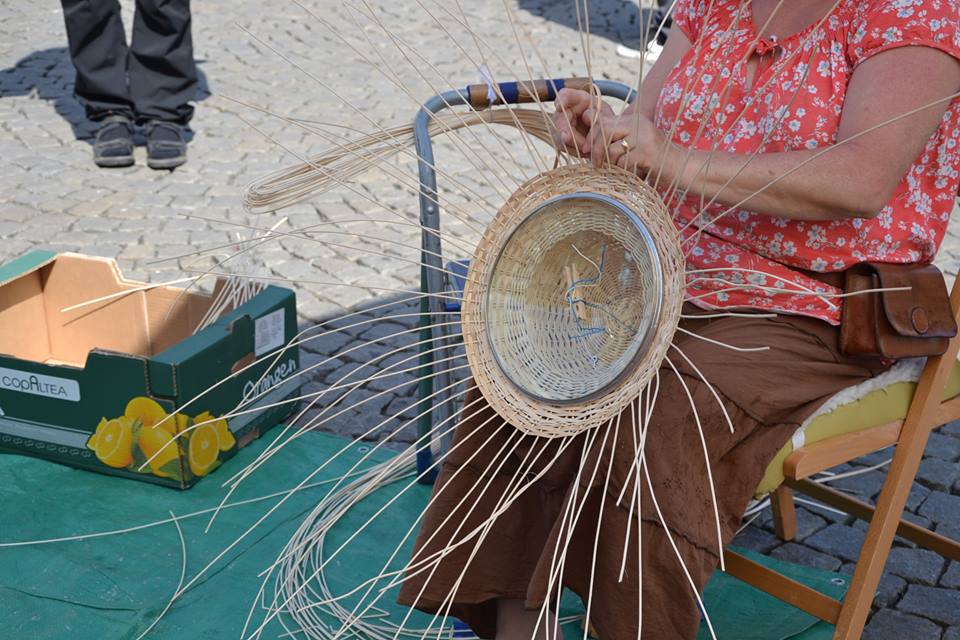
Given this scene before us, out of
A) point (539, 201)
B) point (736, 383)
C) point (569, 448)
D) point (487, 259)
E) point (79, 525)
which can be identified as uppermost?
point (539, 201)

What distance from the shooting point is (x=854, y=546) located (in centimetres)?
244

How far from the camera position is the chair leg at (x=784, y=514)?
2.40m

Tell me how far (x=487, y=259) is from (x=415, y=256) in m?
2.11

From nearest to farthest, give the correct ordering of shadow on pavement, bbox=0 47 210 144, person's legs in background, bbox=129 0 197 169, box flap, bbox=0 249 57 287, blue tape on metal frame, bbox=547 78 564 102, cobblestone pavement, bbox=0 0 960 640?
blue tape on metal frame, bbox=547 78 564 102 < cobblestone pavement, bbox=0 0 960 640 < box flap, bbox=0 249 57 287 < person's legs in background, bbox=129 0 197 169 < shadow on pavement, bbox=0 47 210 144

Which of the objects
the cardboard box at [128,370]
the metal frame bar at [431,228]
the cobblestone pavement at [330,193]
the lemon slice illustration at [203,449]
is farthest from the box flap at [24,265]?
the metal frame bar at [431,228]

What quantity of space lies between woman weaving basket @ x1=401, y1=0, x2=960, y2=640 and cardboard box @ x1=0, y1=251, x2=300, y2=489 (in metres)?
0.75

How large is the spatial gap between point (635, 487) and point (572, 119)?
2.08 ft

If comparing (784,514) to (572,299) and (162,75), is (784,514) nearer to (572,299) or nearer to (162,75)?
(572,299)

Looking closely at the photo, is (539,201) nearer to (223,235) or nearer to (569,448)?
(569,448)

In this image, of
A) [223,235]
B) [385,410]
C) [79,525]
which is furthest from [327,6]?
[79,525]

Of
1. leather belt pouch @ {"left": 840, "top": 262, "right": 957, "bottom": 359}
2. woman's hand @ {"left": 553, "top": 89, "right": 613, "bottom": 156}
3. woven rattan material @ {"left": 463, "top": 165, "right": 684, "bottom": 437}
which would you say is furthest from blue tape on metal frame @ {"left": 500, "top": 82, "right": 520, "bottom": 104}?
leather belt pouch @ {"left": 840, "top": 262, "right": 957, "bottom": 359}

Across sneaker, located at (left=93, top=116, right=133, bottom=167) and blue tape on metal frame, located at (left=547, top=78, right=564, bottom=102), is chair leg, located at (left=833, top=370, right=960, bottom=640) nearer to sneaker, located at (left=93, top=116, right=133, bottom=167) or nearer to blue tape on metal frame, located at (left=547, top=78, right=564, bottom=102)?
blue tape on metal frame, located at (left=547, top=78, right=564, bottom=102)

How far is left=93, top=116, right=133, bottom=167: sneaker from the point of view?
4.59m

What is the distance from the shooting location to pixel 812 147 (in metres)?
1.67
